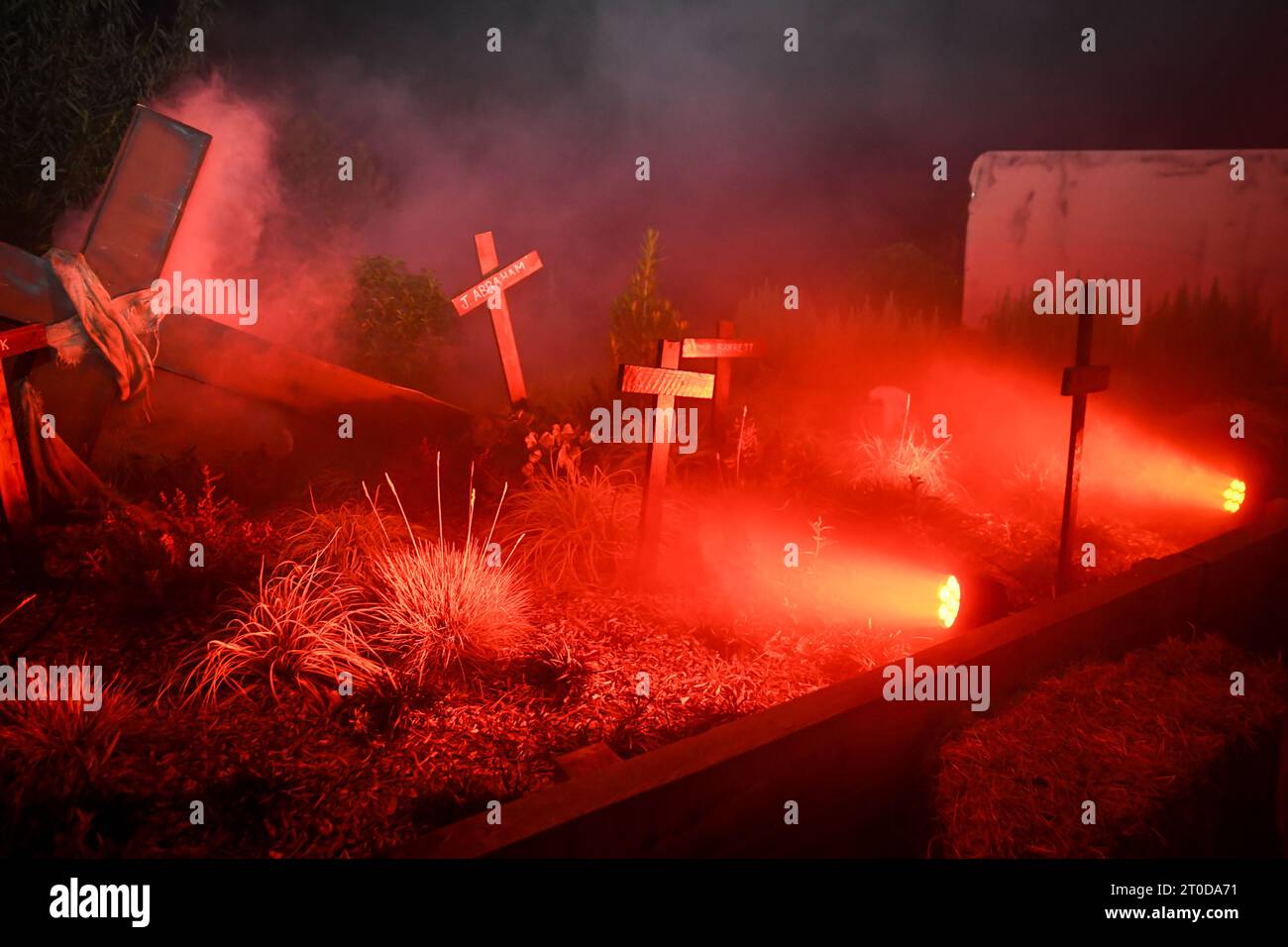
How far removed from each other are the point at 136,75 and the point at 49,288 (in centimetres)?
507

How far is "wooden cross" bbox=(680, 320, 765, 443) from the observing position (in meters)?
5.24

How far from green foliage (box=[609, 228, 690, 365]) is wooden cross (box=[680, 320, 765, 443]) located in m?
2.23

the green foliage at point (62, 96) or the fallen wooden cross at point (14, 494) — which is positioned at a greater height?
the green foliage at point (62, 96)

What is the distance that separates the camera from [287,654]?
3.04 meters

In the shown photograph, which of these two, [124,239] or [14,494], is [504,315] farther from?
[14,494]

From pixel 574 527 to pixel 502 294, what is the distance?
2.66 metres

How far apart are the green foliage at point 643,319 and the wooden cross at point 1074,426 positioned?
4.15 m

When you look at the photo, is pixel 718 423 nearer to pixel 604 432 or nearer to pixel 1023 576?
pixel 604 432

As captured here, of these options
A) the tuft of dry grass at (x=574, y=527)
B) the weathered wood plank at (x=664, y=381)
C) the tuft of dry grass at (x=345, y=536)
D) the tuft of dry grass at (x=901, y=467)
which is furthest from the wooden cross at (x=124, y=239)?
the tuft of dry grass at (x=901, y=467)

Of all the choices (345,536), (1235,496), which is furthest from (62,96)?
(1235,496)

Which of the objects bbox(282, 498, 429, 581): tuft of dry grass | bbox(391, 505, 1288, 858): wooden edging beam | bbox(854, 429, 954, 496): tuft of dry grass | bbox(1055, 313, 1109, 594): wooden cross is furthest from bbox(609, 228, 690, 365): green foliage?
bbox(391, 505, 1288, 858): wooden edging beam

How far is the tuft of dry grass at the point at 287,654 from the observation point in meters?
2.95

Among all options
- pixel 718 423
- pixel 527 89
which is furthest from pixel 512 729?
pixel 527 89

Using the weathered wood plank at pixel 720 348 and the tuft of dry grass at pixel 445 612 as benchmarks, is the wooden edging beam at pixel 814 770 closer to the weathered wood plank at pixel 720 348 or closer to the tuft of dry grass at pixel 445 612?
the tuft of dry grass at pixel 445 612
